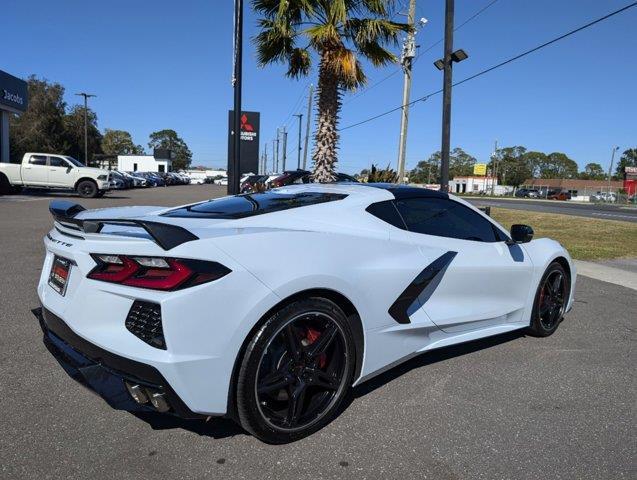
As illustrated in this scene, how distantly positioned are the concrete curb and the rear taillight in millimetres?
7021

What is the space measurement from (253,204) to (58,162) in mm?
23818

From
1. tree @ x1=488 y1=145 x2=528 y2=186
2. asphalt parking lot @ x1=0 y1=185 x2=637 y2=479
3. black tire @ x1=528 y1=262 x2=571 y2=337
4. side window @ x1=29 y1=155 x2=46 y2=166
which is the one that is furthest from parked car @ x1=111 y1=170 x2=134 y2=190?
tree @ x1=488 y1=145 x2=528 y2=186

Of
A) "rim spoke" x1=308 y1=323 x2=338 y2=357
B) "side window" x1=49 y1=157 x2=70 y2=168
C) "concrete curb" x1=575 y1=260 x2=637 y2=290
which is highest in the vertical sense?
"side window" x1=49 y1=157 x2=70 y2=168

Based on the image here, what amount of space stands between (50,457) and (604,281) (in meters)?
7.77

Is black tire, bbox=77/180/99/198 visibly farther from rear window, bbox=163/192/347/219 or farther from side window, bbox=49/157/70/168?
rear window, bbox=163/192/347/219

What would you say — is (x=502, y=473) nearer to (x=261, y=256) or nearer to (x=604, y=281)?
(x=261, y=256)

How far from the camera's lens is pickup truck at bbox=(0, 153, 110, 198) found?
78.0 feet

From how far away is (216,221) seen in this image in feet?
10.2

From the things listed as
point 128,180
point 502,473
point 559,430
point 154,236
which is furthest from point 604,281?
point 128,180

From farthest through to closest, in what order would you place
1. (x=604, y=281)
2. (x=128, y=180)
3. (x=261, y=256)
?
(x=128, y=180)
(x=604, y=281)
(x=261, y=256)

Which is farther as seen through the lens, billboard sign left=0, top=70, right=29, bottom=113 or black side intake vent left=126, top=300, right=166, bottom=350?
billboard sign left=0, top=70, right=29, bottom=113

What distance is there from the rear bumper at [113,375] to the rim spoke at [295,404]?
521 mm

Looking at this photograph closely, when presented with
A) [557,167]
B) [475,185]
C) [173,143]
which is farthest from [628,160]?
[173,143]

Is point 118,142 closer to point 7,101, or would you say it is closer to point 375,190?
point 7,101
